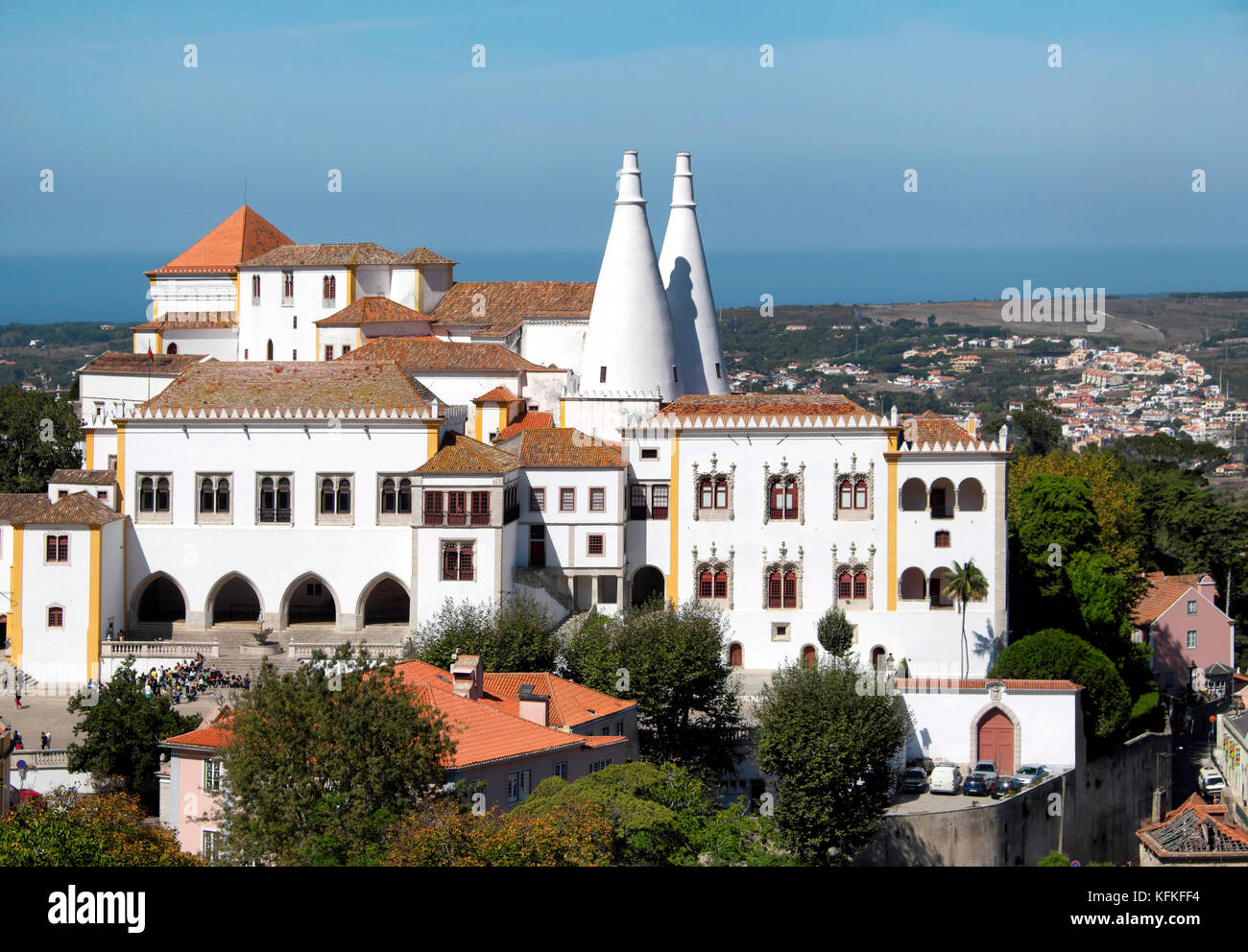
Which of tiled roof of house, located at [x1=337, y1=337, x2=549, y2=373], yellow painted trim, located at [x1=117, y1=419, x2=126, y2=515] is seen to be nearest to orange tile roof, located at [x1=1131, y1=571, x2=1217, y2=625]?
tiled roof of house, located at [x1=337, y1=337, x2=549, y2=373]

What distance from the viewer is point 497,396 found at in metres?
59.8

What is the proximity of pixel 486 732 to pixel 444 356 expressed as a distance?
24.2 meters

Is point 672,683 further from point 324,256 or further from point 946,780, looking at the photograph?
point 324,256

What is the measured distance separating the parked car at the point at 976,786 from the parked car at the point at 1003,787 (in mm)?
146

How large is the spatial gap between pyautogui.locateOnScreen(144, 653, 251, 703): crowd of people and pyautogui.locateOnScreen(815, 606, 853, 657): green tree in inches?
656

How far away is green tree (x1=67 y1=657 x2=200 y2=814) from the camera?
1657 inches

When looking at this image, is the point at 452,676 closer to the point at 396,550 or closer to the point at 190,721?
the point at 190,721

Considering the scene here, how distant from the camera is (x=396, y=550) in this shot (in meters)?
54.2

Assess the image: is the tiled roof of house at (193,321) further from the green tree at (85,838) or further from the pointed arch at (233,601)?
the green tree at (85,838)

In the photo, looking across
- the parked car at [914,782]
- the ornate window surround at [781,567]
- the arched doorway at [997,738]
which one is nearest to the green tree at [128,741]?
the parked car at [914,782]

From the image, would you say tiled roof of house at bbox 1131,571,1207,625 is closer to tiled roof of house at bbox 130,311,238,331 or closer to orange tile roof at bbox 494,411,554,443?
orange tile roof at bbox 494,411,554,443

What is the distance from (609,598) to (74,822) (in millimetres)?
24744

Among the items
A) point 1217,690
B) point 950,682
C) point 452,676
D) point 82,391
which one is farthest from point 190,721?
point 1217,690

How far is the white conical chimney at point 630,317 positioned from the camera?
190 ft
